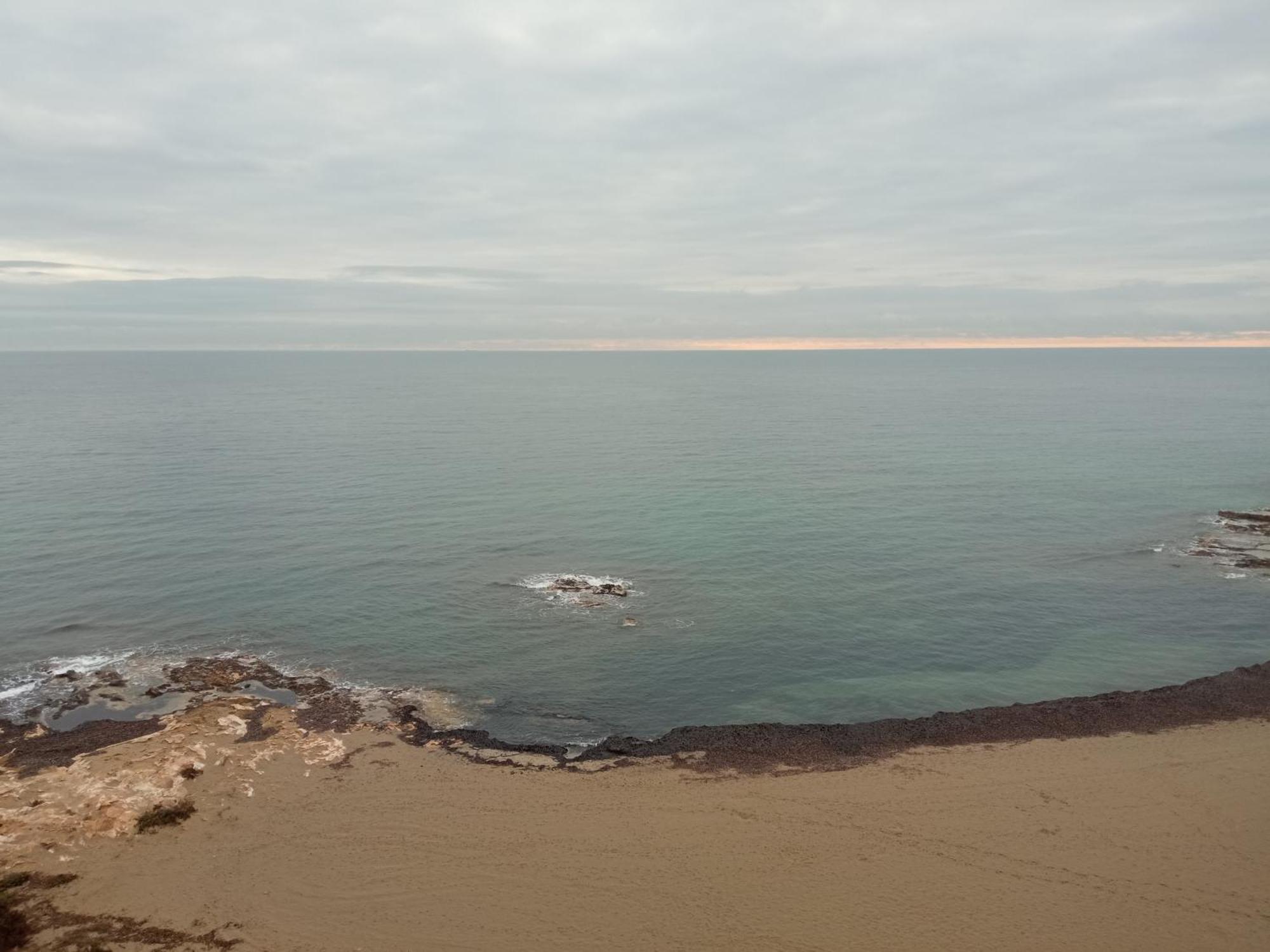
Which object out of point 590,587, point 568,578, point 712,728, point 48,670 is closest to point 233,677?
point 48,670

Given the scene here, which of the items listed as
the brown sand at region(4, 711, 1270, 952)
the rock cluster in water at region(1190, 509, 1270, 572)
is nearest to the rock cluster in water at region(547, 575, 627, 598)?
the brown sand at region(4, 711, 1270, 952)

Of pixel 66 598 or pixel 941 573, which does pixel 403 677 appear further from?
pixel 941 573

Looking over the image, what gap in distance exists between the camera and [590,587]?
49562 millimetres

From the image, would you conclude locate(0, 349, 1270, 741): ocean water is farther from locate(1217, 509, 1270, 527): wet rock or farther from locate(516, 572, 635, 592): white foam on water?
locate(1217, 509, 1270, 527): wet rock

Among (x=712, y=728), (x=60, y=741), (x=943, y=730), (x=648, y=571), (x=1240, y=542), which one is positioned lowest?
(x=60, y=741)

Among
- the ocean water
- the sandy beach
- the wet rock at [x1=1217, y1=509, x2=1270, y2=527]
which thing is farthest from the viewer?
the wet rock at [x1=1217, y1=509, x2=1270, y2=527]

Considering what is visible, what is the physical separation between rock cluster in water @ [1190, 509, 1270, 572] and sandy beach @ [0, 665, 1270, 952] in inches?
1169

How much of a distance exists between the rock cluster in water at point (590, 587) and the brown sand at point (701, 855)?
62.9 feet

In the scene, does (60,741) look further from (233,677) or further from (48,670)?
(48,670)

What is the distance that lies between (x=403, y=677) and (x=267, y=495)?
45.4 m

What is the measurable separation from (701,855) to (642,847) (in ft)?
A: 6.33

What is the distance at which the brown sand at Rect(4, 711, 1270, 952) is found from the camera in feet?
70.8

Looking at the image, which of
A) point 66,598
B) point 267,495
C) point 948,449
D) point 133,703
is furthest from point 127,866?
point 948,449

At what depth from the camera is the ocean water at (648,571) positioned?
1508 inches
